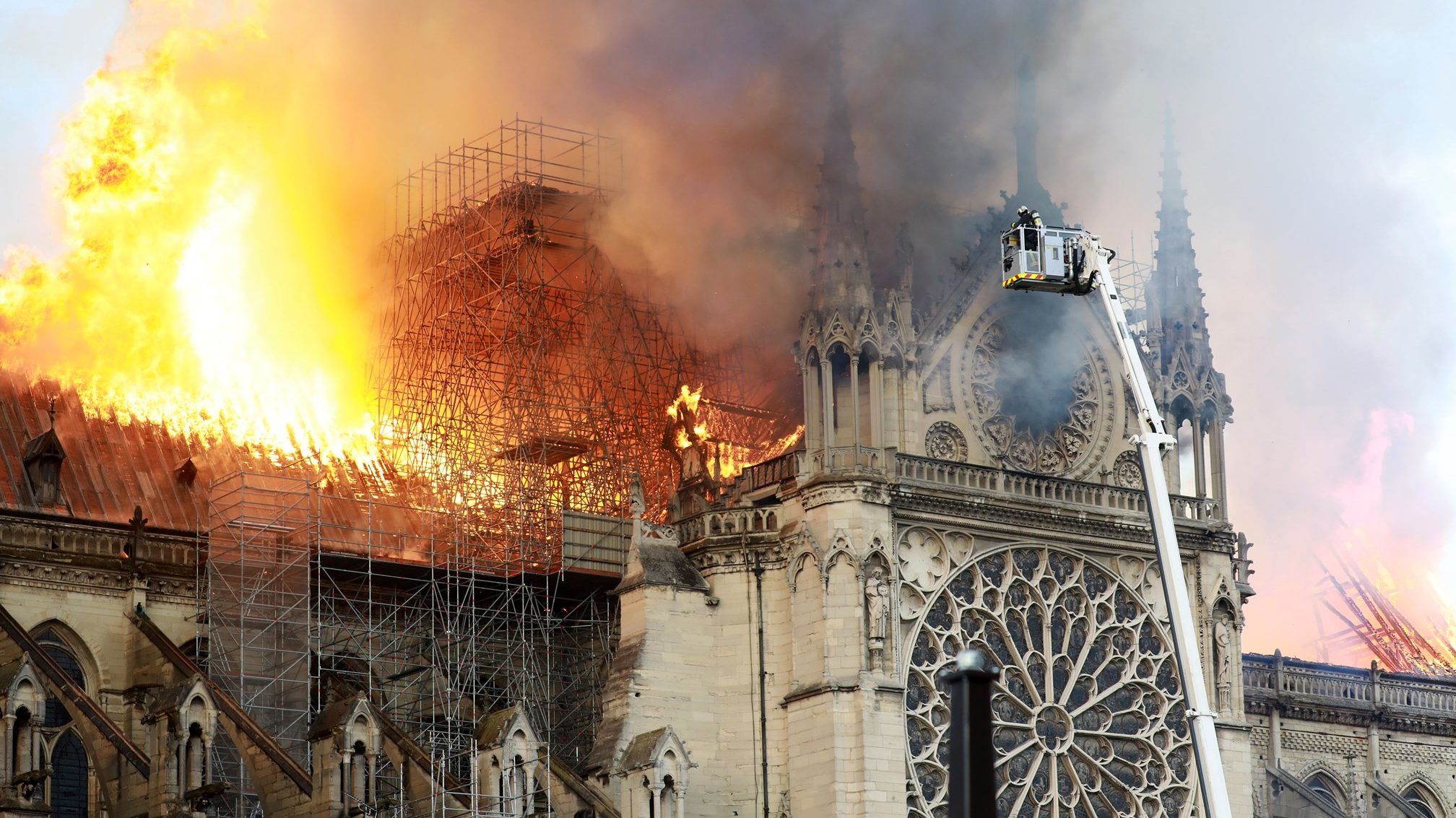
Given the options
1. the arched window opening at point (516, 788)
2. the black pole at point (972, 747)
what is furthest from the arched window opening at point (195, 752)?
the black pole at point (972, 747)

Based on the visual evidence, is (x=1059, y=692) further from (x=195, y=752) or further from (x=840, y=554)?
(x=195, y=752)

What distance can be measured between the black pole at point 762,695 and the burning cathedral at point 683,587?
0.17 ft

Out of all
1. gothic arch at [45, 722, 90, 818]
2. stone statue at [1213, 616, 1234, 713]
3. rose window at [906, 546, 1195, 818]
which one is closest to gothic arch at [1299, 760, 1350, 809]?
stone statue at [1213, 616, 1234, 713]

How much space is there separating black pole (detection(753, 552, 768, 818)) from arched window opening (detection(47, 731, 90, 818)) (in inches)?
448

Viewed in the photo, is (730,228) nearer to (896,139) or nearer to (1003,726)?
(896,139)

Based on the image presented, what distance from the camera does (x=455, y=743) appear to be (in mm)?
45000

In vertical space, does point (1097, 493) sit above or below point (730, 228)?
below

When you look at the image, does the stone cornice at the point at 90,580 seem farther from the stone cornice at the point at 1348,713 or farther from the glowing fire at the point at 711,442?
the stone cornice at the point at 1348,713

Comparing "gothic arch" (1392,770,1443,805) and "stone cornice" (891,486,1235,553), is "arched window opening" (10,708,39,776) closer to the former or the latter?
"stone cornice" (891,486,1235,553)

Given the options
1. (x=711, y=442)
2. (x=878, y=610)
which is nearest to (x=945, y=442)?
→ (x=878, y=610)

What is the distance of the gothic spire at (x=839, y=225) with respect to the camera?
43.9 meters

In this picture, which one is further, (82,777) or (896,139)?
(896,139)

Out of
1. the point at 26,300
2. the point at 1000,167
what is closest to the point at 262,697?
the point at 26,300

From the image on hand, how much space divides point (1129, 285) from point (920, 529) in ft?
33.0
